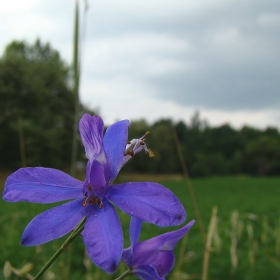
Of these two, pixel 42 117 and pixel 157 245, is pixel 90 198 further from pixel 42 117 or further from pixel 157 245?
pixel 42 117

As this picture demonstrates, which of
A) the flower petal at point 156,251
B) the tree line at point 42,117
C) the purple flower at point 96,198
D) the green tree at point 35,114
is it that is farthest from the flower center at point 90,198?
the green tree at point 35,114

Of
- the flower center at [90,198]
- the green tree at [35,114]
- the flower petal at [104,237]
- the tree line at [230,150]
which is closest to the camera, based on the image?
the flower petal at [104,237]

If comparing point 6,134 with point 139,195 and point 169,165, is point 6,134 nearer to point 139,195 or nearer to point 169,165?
point 169,165

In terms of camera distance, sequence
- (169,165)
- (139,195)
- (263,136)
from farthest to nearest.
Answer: (263,136) → (169,165) → (139,195)

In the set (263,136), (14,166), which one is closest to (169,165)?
(14,166)

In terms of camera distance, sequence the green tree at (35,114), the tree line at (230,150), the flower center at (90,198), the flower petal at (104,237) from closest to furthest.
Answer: the flower petal at (104,237) → the flower center at (90,198) → the green tree at (35,114) → the tree line at (230,150)

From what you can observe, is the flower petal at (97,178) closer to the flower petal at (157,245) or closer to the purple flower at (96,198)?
the purple flower at (96,198)

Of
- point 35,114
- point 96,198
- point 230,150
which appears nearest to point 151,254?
point 96,198

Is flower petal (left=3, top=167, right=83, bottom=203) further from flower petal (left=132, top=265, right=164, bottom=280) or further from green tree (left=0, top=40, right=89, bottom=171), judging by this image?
green tree (left=0, top=40, right=89, bottom=171)
